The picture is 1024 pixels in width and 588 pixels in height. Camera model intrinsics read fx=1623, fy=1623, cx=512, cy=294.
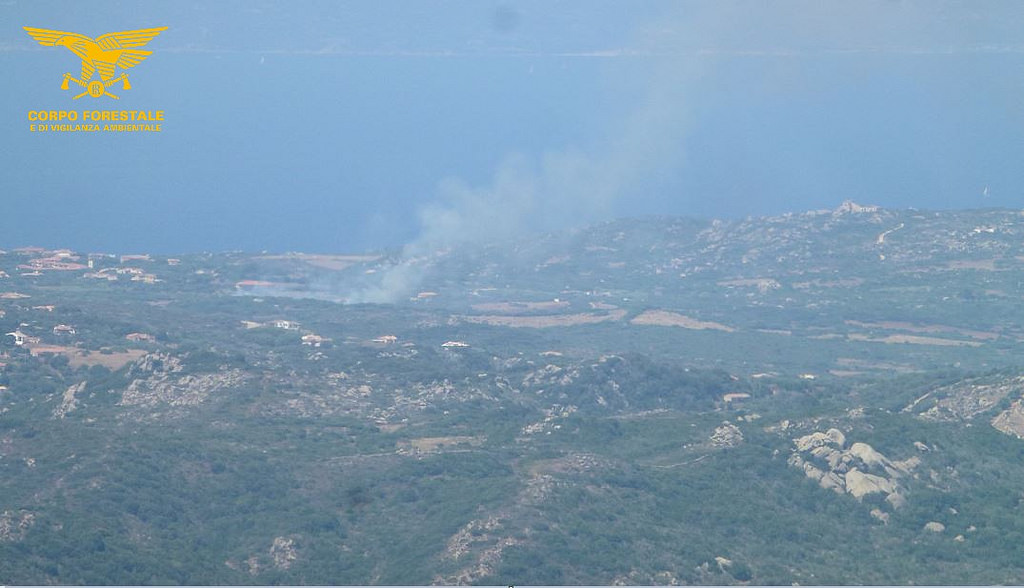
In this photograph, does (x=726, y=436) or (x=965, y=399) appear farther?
(x=965, y=399)

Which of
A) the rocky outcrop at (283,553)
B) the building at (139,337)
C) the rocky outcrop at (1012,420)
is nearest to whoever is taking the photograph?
the rocky outcrop at (283,553)

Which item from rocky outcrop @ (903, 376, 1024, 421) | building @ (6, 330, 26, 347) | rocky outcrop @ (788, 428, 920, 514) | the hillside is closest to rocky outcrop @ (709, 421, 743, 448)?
the hillside

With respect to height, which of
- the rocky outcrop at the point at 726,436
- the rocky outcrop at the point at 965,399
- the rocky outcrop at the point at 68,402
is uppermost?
the rocky outcrop at the point at 68,402

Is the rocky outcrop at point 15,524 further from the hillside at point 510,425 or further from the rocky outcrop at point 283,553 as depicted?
the rocky outcrop at point 283,553

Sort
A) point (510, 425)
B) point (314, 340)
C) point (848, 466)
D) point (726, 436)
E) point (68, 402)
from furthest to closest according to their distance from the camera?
1. point (314, 340)
2. point (68, 402)
3. point (510, 425)
4. point (726, 436)
5. point (848, 466)

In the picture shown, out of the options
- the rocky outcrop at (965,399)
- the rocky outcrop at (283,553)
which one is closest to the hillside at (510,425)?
the rocky outcrop at (283,553)

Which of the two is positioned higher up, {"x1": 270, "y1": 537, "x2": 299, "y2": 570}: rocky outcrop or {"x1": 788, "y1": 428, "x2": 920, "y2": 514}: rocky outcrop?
{"x1": 788, "y1": 428, "x2": 920, "y2": 514}: rocky outcrop

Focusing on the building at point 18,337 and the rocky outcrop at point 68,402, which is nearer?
the rocky outcrop at point 68,402

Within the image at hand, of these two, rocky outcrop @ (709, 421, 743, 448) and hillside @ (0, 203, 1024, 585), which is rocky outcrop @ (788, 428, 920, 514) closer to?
hillside @ (0, 203, 1024, 585)

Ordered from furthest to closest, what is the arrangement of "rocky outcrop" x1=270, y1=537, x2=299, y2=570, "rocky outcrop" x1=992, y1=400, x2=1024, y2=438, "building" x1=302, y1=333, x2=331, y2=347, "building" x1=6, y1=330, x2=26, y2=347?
1. "building" x1=302, y1=333, x2=331, y2=347
2. "building" x1=6, y1=330, x2=26, y2=347
3. "rocky outcrop" x1=992, y1=400, x2=1024, y2=438
4. "rocky outcrop" x1=270, y1=537, x2=299, y2=570

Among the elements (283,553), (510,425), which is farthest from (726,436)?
(283,553)

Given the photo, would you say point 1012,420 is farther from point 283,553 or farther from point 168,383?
point 168,383
